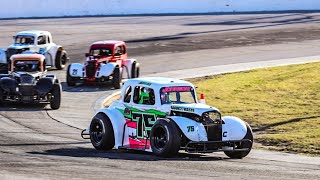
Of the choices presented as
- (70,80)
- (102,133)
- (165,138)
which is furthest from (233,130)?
(70,80)

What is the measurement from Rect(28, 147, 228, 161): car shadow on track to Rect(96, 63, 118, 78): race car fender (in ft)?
41.7

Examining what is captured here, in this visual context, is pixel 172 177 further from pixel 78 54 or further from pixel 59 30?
pixel 59 30

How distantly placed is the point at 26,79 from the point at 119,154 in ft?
31.1

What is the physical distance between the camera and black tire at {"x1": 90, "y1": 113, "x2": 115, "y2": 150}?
19219 millimetres

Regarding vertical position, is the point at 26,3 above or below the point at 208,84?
above

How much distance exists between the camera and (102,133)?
19328 millimetres

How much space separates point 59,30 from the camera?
5512 centimetres

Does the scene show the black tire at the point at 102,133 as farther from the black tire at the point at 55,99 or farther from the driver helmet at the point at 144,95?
the black tire at the point at 55,99

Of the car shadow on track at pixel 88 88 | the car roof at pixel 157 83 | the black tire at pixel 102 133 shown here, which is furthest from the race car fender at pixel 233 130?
the car shadow on track at pixel 88 88

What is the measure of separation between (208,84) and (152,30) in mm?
21529

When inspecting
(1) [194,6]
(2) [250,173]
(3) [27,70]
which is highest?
(1) [194,6]

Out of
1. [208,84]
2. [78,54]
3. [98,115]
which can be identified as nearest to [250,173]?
[98,115]

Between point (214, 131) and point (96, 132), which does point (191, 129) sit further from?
point (96, 132)

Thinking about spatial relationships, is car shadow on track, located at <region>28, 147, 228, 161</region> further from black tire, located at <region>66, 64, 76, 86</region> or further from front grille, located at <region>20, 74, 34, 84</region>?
black tire, located at <region>66, 64, 76, 86</region>
